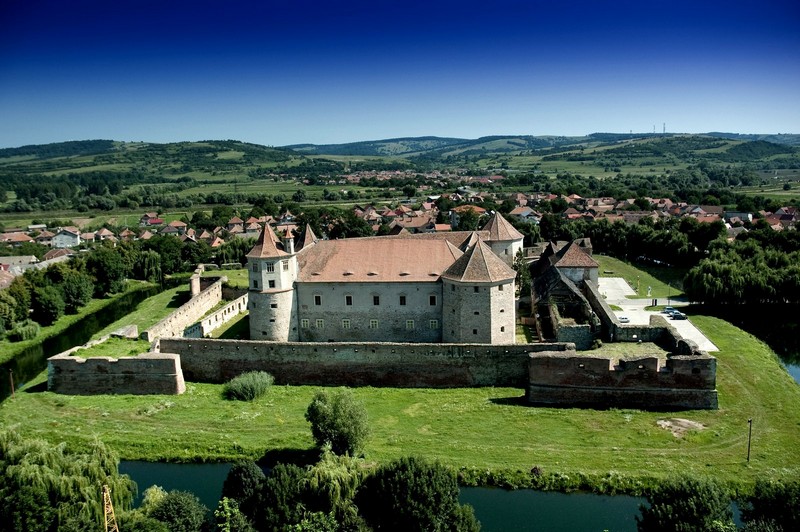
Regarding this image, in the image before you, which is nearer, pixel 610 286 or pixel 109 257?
pixel 610 286

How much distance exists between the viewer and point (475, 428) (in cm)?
2903

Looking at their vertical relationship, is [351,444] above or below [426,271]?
below

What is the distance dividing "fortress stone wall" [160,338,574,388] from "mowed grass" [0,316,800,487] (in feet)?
3.04

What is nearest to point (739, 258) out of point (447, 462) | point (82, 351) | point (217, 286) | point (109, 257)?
point (447, 462)

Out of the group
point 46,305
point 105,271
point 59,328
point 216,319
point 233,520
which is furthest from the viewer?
point 105,271

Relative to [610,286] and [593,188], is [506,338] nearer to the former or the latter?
[610,286]

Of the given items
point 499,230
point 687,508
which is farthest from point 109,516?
point 499,230

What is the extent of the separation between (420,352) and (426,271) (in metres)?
6.82

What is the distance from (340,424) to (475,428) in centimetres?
718

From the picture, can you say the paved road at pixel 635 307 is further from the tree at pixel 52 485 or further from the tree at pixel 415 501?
the tree at pixel 52 485

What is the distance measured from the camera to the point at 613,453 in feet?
86.3

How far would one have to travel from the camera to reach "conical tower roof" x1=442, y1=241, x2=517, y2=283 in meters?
36.5

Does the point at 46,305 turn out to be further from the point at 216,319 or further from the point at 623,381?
the point at 623,381

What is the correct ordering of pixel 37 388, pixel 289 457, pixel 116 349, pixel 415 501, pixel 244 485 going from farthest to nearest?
pixel 116 349 → pixel 37 388 → pixel 289 457 → pixel 244 485 → pixel 415 501
